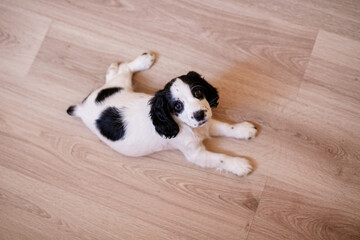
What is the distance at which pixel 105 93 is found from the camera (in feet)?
6.56

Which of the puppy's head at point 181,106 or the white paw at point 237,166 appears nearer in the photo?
the puppy's head at point 181,106

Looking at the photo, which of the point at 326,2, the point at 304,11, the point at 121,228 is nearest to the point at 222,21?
the point at 304,11

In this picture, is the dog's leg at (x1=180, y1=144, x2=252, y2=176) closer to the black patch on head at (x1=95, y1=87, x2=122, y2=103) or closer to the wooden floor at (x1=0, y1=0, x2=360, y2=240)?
the wooden floor at (x1=0, y1=0, x2=360, y2=240)

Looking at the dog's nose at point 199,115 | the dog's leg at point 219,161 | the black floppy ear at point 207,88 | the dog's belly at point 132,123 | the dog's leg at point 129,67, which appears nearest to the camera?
the dog's nose at point 199,115

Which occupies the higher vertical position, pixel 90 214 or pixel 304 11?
pixel 304 11

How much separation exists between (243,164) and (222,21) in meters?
1.20

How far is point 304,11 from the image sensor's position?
230cm

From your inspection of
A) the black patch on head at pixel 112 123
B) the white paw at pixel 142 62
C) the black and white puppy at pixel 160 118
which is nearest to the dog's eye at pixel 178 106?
the black and white puppy at pixel 160 118

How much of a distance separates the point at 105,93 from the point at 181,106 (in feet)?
2.09

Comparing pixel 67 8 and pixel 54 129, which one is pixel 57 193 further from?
pixel 67 8

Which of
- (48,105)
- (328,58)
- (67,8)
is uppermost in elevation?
(328,58)

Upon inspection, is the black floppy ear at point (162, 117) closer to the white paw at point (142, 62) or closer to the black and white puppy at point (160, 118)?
the black and white puppy at point (160, 118)

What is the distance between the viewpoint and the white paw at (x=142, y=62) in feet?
7.46

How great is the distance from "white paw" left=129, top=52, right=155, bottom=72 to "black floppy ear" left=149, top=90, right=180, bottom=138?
1.96ft
